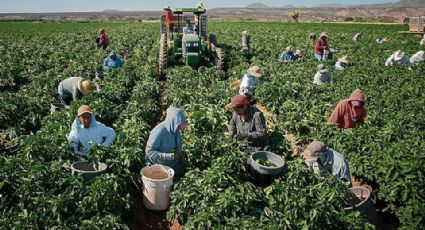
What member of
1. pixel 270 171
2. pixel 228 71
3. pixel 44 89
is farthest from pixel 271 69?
pixel 270 171

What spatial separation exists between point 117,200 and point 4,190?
155cm

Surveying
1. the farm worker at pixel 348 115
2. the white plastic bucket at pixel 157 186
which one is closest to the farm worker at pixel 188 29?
the farm worker at pixel 348 115

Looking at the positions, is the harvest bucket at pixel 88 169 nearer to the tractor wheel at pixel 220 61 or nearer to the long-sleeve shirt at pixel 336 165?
the long-sleeve shirt at pixel 336 165

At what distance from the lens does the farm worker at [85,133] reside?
592cm

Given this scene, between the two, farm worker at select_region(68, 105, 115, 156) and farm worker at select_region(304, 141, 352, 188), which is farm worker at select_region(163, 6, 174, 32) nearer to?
farm worker at select_region(68, 105, 115, 156)

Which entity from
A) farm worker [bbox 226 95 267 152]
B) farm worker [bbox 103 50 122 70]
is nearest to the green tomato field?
farm worker [bbox 226 95 267 152]

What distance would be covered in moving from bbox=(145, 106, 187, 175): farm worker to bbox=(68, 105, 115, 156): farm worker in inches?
37.8

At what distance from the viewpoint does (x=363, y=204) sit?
477cm

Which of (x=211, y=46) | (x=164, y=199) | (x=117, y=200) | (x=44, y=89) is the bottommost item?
(x=164, y=199)

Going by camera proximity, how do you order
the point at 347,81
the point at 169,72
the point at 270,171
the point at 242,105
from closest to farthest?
1. the point at 270,171
2. the point at 242,105
3. the point at 347,81
4. the point at 169,72

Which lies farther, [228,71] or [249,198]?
[228,71]

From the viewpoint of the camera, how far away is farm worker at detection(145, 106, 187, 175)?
5.64 m

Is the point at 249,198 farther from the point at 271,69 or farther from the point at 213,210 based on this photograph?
the point at 271,69

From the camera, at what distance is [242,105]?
6.05 meters
